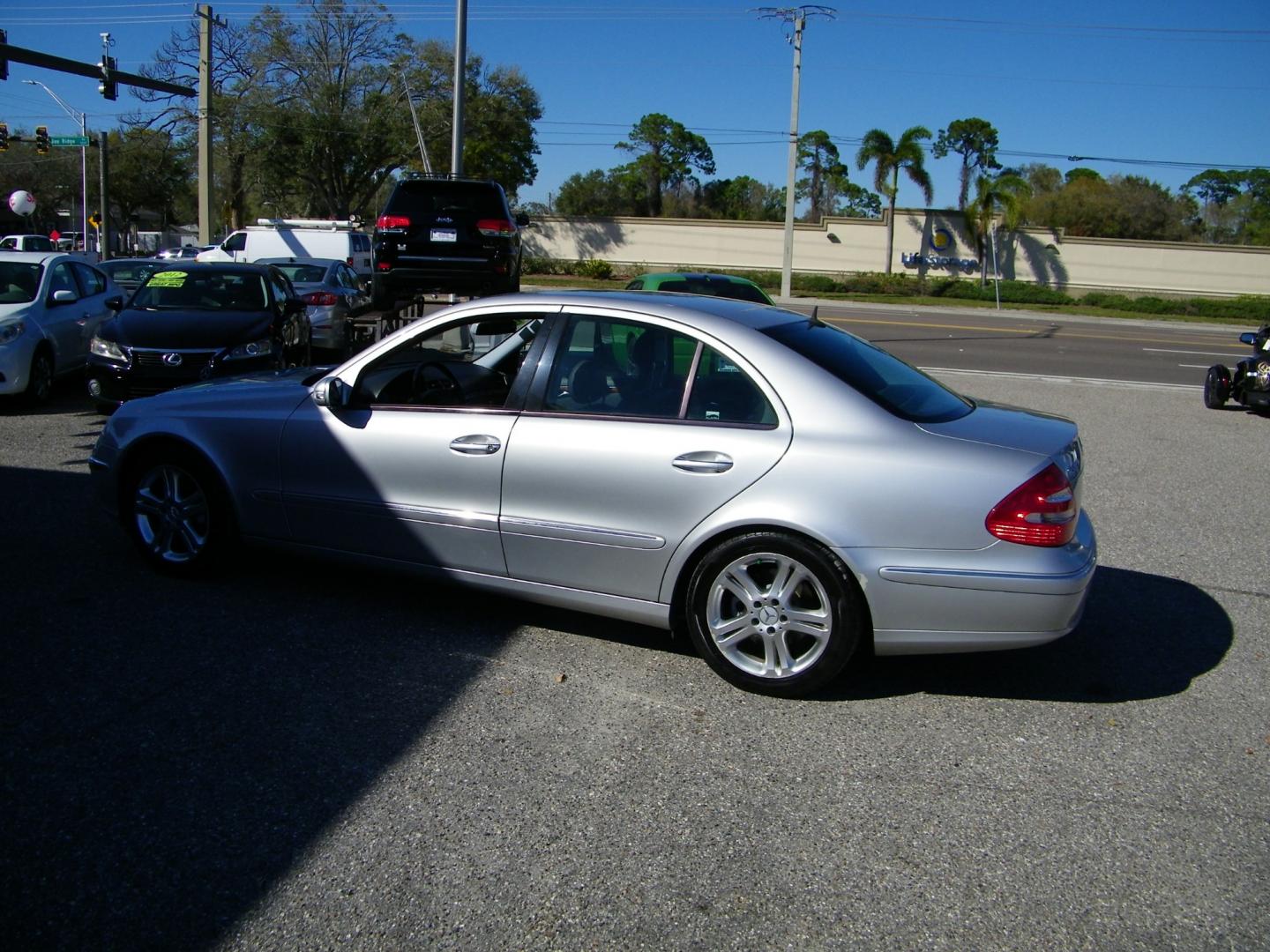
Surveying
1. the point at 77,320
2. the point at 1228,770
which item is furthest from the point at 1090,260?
the point at 1228,770

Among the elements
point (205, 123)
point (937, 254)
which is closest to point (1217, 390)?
point (205, 123)

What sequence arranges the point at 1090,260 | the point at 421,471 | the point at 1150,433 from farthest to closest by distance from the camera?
the point at 1090,260 → the point at 1150,433 → the point at 421,471

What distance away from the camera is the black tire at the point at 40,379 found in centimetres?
1140

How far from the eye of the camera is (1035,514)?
4.27m

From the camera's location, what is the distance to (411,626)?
529 cm

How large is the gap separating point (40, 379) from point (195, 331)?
6.93 ft

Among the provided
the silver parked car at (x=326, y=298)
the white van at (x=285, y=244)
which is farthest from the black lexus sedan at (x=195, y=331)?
the white van at (x=285, y=244)

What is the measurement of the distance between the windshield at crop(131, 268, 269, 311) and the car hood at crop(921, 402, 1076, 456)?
8.89 metres

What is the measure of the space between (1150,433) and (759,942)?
10.9 m

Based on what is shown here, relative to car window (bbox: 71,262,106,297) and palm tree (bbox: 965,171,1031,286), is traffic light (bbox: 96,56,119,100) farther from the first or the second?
palm tree (bbox: 965,171,1031,286)

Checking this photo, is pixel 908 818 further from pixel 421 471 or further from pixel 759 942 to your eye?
pixel 421 471

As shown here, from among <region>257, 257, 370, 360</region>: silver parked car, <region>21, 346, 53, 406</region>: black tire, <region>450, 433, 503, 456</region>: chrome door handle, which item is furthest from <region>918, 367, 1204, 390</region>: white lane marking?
Answer: <region>450, 433, 503, 456</region>: chrome door handle

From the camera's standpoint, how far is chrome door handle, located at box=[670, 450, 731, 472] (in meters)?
4.52

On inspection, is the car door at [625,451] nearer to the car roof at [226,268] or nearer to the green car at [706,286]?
the green car at [706,286]
